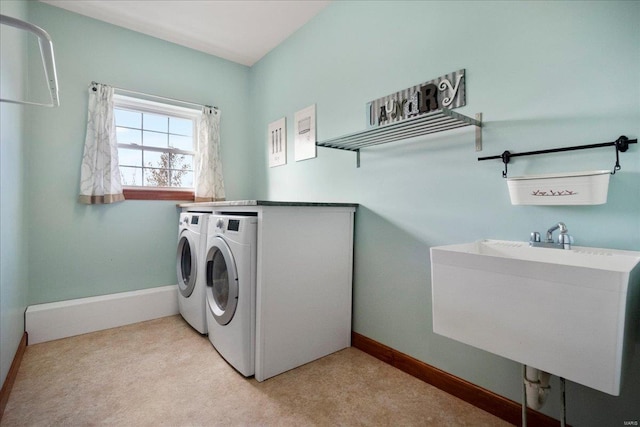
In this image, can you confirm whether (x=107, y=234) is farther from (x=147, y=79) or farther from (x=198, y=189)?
(x=147, y=79)

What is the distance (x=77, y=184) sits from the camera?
239cm

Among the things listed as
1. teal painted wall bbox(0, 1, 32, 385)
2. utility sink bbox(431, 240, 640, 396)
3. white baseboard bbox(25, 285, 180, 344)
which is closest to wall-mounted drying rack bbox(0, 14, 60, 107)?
teal painted wall bbox(0, 1, 32, 385)

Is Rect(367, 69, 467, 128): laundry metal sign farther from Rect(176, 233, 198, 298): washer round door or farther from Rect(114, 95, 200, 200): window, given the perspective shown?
Rect(114, 95, 200, 200): window

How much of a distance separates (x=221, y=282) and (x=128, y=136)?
69.0 inches

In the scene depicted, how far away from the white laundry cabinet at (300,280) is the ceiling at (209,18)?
1604 millimetres

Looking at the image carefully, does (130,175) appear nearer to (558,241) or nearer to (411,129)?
(411,129)

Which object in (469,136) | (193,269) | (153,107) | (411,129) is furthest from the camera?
(153,107)

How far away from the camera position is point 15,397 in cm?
147

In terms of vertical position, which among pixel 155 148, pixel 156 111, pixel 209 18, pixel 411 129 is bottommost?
pixel 411 129

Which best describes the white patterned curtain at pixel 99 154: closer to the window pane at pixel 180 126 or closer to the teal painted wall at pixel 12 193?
the teal painted wall at pixel 12 193

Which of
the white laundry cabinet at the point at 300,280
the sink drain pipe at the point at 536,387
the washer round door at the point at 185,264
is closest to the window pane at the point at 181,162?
the washer round door at the point at 185,264

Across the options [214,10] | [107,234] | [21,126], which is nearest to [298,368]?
[107,234]

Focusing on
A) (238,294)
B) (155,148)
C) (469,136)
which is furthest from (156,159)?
(469,136)

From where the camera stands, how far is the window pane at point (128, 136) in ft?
8.69
